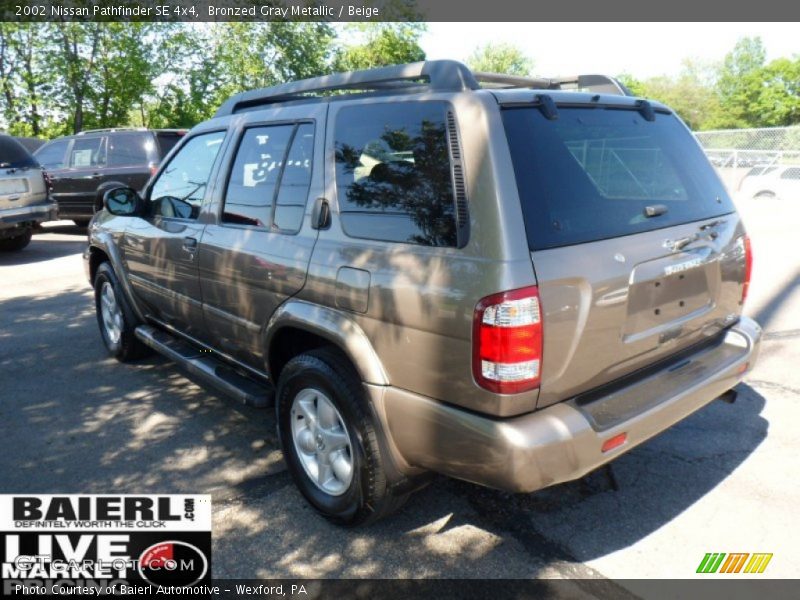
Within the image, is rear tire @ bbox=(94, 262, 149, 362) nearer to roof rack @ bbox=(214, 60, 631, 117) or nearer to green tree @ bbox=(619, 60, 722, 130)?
roof rack @ bbox=(214, 60, 631, 117)

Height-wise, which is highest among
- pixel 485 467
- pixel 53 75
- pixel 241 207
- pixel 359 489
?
pixel 53 75

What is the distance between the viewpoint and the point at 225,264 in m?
3.59

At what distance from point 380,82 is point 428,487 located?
2069 mm

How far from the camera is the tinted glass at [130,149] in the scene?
1205cm

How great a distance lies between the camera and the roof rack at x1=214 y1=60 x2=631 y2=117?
262cm

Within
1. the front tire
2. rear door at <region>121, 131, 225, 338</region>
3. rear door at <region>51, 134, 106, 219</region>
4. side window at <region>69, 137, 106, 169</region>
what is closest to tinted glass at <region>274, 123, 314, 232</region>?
the front tire

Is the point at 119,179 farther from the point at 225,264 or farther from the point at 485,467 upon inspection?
the point at 485,467

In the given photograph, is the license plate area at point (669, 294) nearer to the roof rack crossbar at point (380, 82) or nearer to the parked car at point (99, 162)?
the roof rack crossbar at point (380, 82)

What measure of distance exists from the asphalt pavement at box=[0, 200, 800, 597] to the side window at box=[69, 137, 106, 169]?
8.22 m

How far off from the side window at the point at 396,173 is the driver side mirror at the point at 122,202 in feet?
7.13

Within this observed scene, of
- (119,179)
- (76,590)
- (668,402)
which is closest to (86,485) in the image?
(76,590)

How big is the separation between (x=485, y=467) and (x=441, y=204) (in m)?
1.02

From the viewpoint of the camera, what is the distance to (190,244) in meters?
3.93

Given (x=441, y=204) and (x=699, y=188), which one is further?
(x=699, y=188)
